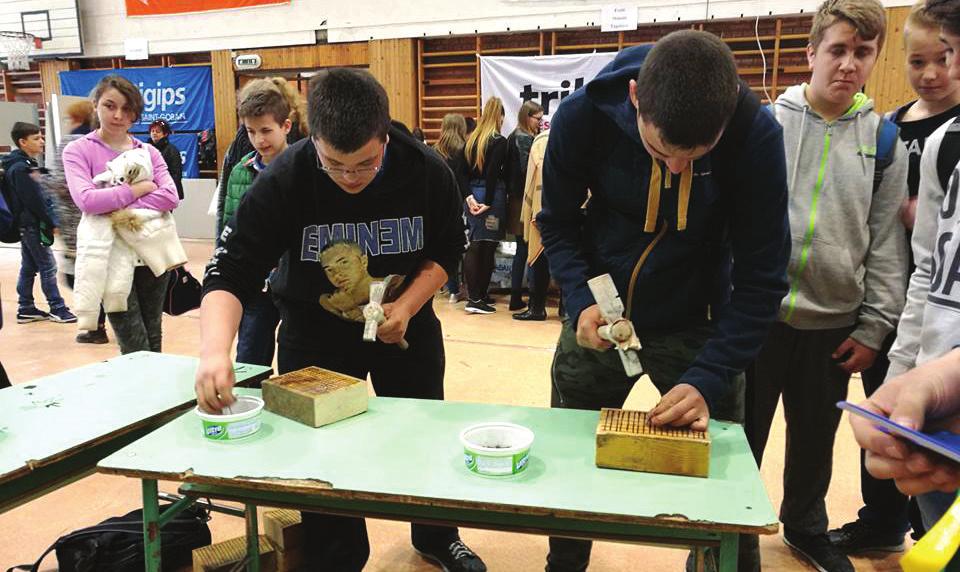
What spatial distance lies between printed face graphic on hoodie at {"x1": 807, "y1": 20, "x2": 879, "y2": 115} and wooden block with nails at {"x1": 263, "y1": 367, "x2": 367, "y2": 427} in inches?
54.0

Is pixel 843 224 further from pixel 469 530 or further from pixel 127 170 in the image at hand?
pixel 127 170

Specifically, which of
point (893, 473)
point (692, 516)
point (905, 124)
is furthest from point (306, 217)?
point (905, 124)

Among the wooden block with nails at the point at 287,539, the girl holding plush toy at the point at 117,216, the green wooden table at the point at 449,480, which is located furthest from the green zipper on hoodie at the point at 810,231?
the girl holding plush toy at the point at 117,216

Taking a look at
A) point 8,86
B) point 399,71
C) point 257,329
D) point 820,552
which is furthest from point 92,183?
Answer: point 8,86

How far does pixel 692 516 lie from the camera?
1.05 metres

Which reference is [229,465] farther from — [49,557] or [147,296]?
[147,296]

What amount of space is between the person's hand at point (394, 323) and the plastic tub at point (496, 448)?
40 cm

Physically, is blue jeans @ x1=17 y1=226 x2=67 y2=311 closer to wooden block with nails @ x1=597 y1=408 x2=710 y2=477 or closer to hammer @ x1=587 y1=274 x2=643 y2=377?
hammer @ x1=587 y1=274 x2=643 y2=377

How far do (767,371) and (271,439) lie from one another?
133 cm

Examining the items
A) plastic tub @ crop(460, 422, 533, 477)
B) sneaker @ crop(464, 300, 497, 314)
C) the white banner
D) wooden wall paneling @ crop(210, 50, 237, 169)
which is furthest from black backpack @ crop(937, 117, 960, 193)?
wooden wall paneling @ crop(210, 50, 237, 169)

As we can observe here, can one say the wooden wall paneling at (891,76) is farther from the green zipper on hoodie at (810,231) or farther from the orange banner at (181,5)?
the orange banner at (181,5)

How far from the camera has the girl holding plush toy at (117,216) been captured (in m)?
2.81

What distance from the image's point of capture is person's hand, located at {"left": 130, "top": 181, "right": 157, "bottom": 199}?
288 cm

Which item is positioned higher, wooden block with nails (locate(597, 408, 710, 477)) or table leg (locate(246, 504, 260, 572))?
wooden block with nails (locate(597, 408, 710, 477))
